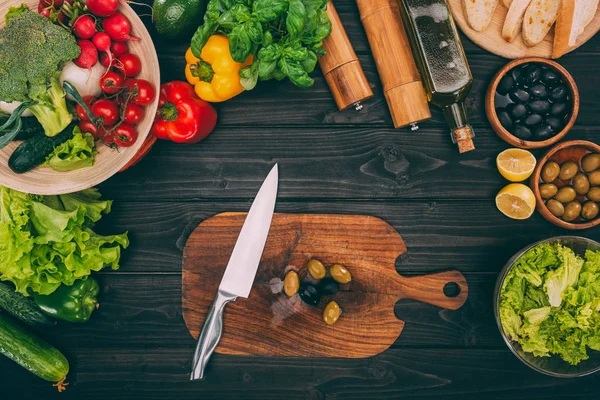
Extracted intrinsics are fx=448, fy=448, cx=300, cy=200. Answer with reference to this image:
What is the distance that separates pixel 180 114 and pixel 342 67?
A: 470mm

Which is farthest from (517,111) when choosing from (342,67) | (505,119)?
(342,67)

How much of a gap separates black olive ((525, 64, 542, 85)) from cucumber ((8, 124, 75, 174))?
1266 millimetres

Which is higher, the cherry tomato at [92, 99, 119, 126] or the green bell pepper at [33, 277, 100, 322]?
the cherry tomato at [92, 99, 119, 126]

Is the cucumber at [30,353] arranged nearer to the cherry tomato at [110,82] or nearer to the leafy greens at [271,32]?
the cherry tomato at [110,82]

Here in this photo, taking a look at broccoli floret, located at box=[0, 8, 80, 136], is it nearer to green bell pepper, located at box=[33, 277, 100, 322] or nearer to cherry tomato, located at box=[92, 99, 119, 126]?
cherry tomato, located at box=[92, 99, 119, 126]

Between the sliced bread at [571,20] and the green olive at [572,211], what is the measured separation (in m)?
0.43

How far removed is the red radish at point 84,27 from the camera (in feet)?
3.55

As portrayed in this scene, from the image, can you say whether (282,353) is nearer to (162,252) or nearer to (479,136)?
(162,252)

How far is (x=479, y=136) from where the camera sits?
53.3 inches

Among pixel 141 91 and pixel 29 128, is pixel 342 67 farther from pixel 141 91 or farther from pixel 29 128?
pixel 29 128

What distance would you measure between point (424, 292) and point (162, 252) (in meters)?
0.81

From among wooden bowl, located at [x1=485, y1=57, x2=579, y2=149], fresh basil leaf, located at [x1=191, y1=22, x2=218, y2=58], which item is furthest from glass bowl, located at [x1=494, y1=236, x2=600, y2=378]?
fresh basil leaf, located at [x1=191, y1=22, x2=218, y2=58]

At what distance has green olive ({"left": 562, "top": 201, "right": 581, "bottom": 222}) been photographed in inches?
49.8

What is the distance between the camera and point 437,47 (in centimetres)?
120
